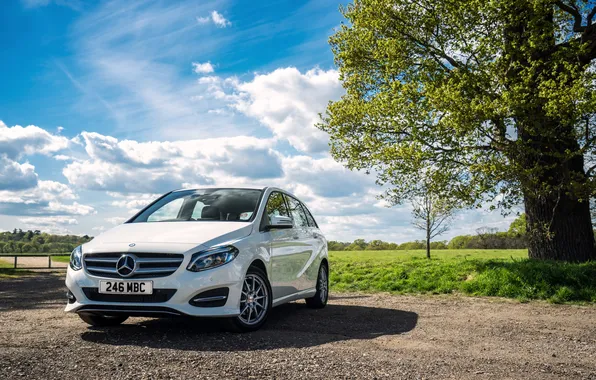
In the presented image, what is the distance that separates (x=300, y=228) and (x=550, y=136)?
27.4 ft

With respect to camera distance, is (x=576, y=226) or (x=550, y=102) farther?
(x=576, y=226)

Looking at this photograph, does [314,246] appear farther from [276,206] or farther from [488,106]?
[488,106]

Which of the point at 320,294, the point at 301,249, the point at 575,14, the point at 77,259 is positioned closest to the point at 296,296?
the point at 301,249

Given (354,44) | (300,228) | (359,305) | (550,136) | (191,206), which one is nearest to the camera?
(191,206)

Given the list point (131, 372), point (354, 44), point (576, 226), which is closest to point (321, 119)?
point (354, 44)

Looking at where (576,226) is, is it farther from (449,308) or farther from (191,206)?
(191,206)

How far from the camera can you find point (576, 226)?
614 inches

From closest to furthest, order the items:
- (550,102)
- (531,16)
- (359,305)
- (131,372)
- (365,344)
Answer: (131,372)
(365,344)
(359,305)
(550,102)
(531,16)

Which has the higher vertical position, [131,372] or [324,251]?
[324,251]

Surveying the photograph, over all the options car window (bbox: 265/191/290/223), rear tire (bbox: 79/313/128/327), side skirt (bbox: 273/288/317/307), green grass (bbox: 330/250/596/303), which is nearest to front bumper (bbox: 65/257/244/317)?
rear tire (bbox: 79/313/128/327)

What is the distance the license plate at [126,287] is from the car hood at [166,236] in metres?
0.38

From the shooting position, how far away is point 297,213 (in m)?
9.21

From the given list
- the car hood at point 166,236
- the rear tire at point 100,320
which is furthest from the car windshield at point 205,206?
the rear tire at point 100,320

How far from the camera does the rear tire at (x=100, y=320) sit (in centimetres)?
718
